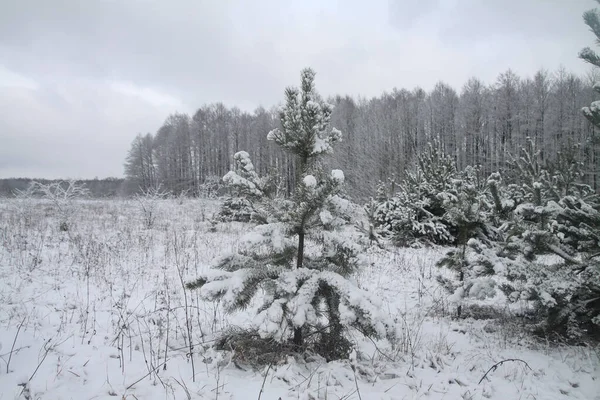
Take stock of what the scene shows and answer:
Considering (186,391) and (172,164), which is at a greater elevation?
(172,164)

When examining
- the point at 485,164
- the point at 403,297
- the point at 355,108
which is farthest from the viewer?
the point at 355,108

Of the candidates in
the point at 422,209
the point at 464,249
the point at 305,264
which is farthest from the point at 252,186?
the point at 422,209

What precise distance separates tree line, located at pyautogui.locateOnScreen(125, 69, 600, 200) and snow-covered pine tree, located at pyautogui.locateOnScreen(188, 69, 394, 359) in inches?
644

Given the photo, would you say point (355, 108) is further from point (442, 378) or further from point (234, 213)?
point (442, 378)

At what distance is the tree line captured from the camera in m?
26.5

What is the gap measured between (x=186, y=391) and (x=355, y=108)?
1526 inches

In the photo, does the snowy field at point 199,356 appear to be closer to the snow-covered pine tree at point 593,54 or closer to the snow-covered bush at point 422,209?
the snow-covered pine tree at point 593,54

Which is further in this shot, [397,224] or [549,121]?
[549,121]

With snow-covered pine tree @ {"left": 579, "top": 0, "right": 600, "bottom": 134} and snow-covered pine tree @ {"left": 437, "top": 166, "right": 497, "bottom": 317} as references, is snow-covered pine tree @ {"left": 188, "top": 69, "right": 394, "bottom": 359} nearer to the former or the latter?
snow-covered pine tree @ {"left": 437, "top": 166, "right": 497, "bottom": 317}

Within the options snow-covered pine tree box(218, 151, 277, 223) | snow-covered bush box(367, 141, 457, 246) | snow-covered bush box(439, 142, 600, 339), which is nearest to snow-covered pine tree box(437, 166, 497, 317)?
snow-covered bush box(439, 142, 600, 339)

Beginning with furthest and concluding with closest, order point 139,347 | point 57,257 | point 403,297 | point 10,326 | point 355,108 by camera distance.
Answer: point 355,108 < point 57,257 < point 403,297 < point 10,326 < point 139,347

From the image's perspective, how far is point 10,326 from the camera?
12.0 ft

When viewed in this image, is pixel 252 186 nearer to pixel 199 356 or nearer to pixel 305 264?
pixel 305 264

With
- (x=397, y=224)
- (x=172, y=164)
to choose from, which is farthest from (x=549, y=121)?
(x=172, y=164)
